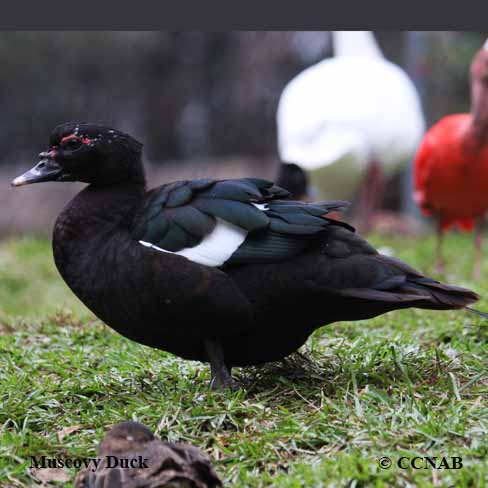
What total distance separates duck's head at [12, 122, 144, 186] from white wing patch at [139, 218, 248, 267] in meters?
0.45

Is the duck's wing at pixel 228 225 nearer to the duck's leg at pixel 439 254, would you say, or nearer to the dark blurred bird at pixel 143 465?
the dark blurred bird at pixel 143 465

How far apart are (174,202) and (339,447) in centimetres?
116

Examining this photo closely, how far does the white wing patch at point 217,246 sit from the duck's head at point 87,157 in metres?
0.45

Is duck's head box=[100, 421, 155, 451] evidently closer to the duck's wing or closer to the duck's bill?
the duck's wing

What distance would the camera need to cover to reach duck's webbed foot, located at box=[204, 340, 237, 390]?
130 inches

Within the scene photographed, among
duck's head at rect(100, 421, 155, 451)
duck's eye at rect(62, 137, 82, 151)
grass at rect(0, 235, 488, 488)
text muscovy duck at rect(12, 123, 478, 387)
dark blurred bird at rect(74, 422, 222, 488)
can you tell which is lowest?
grass at rect(0, 235, 488, 488)

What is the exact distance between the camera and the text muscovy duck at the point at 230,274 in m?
3.18

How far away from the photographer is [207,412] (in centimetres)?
304

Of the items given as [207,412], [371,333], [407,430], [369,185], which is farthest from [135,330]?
[369,185]

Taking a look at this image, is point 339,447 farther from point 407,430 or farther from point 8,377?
point 8,377

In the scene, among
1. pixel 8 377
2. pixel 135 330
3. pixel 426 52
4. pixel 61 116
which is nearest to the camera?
pixel 135 330

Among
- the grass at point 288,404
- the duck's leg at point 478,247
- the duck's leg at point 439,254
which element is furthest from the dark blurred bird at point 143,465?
the duck's leg at point 439,254

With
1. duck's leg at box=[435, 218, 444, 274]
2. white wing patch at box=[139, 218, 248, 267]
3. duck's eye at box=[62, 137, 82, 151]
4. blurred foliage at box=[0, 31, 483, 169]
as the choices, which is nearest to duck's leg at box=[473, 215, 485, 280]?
duck's leg at box=[435, 218, 444, 274]

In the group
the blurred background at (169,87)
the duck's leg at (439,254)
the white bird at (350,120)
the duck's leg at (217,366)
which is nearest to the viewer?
the duck's leg at (217,366)
